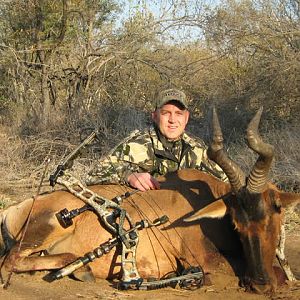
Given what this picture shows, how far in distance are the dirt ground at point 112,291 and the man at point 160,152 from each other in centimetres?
130

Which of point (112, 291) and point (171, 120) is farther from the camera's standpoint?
point (171, 120)

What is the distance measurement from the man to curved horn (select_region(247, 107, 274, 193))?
149cm

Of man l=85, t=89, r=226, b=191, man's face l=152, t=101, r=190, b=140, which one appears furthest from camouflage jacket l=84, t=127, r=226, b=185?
man's face l=152, t=101, r=190, b=140

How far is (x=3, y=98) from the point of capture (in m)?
18.6

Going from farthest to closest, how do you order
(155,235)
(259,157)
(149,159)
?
(149,159) → (155,235) → (259,157)

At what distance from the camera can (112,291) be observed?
17.7 ft

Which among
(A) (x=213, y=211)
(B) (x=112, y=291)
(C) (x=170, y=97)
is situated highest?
(C) (x=170, y=97)

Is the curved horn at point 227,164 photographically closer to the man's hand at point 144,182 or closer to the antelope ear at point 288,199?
the antelope ear at point 288,199

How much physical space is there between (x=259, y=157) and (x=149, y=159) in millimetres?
1850

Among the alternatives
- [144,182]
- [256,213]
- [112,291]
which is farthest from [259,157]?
[112,291]

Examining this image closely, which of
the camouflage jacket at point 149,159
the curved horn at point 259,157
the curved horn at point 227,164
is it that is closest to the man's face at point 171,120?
the camouflage jacket at point 149,159

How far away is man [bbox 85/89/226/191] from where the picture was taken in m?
6.58

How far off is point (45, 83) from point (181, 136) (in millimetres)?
8852

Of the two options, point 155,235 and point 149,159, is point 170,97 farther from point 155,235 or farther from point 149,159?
point 155,235
